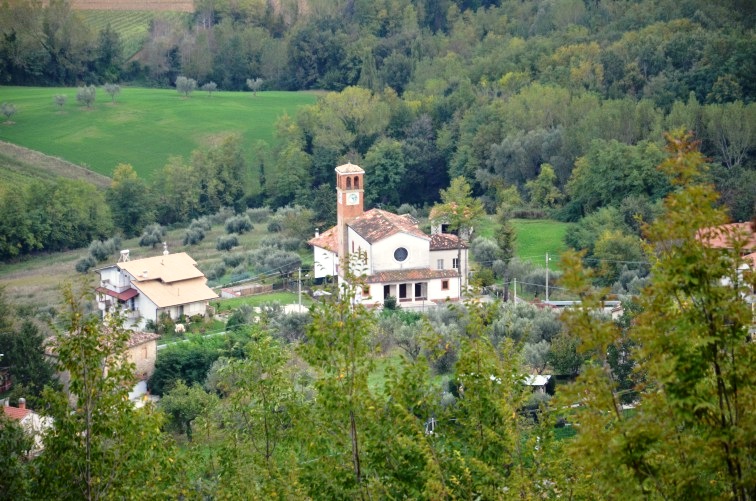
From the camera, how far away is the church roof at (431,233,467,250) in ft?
119

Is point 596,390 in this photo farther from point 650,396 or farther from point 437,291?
point 437,291

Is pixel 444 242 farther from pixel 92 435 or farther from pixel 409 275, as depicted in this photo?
pixel 92 435

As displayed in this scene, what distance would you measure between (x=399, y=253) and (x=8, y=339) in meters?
11.8

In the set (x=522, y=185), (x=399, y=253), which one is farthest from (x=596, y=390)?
(x=522, y=185)

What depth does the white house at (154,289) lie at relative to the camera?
34.4m

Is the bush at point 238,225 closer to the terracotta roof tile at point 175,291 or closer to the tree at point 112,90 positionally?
the terracotta roof tile at point 175,291

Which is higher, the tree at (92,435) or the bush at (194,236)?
the tree at (92,435)

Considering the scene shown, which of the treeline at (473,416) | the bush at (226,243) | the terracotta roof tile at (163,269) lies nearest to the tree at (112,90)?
the bush at (226,243)

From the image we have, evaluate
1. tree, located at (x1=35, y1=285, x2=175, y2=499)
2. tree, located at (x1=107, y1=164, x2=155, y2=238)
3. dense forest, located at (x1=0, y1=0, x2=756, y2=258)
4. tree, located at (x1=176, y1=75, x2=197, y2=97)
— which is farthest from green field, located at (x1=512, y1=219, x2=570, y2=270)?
tree, located at (x1=176, y1=75, x2=197, y2=97)

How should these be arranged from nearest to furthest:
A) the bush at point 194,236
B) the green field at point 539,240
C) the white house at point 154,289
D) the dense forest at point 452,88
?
the white house at point 154,289 < the green field at point 539,240 < the dense forest at point 452,88 < the bush at point 194,236

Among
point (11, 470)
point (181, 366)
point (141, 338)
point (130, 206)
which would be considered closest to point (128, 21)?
point (130, 206)

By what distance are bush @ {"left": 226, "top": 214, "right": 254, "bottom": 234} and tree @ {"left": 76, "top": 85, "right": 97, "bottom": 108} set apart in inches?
775

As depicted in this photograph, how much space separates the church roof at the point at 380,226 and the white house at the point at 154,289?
465 cm

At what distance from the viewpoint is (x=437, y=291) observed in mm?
35844
